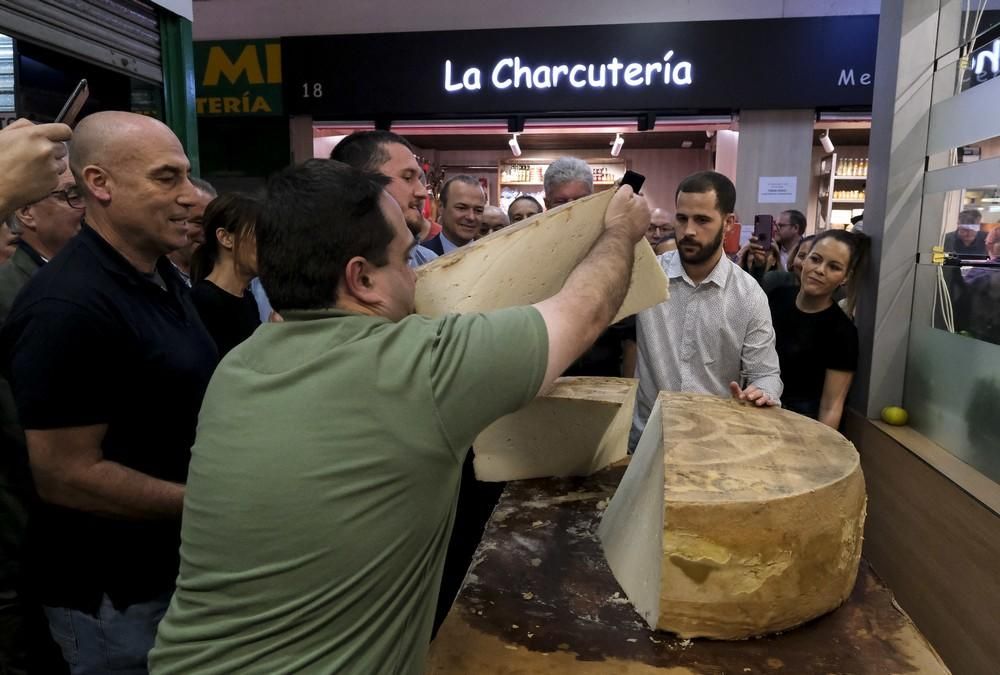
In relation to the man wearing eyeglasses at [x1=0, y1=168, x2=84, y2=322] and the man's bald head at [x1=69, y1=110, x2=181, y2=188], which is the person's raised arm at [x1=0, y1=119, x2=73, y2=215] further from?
the man wearing eyeglasses at [x1=0, y1=168, x2=84, y2=322]

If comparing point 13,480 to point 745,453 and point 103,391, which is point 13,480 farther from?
point 745,453

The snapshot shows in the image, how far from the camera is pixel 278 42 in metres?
5.96

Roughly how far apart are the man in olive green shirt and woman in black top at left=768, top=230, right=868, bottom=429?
199 centimetres

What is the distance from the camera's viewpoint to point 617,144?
695 centimetres

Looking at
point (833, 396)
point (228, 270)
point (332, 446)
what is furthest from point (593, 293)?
Result: point (833, 396)

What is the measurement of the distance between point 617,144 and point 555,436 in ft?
18.7

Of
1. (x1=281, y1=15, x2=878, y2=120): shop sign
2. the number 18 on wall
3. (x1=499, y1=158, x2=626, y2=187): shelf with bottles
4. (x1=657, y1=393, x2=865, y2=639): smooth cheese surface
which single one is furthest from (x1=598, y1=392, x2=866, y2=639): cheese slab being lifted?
(x1=499, y1=158, x2=626, y2=187): shelf with bottles

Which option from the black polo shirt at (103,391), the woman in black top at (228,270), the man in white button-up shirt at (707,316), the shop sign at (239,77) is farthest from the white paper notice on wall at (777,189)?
the black polo shirt at (103,391)

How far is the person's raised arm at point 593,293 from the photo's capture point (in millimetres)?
970

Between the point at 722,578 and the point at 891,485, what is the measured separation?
172 cm

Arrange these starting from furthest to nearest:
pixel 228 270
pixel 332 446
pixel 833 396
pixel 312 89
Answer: pixel 312 89
pixel 833 396
pixel 228 270
pixel 332 446

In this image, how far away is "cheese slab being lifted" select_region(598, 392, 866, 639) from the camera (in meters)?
1.17

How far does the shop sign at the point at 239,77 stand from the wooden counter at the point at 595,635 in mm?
5652

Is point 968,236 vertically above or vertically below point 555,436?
above
